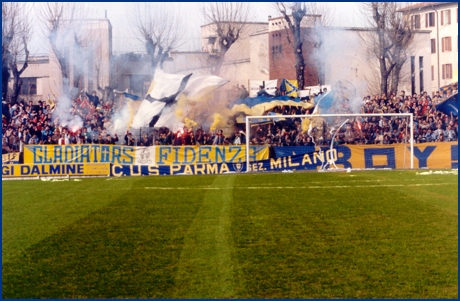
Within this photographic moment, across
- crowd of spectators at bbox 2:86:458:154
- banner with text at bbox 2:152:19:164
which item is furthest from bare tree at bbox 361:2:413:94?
banner with text at bbox 2:152:19:164

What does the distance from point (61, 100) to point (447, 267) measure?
31.4 metres

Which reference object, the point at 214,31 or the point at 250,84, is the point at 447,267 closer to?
the point at 250,84

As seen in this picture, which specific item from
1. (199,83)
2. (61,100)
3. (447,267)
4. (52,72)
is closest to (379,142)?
(199,83)

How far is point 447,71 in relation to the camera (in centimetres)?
5762

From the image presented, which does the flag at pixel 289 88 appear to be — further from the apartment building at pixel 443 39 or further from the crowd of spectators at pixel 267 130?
the apartment building at pixel 443 39

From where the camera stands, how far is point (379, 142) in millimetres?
33219

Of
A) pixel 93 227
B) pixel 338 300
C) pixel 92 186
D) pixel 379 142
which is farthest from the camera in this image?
pixel 379 142

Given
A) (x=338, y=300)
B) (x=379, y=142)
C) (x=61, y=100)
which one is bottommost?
(x=338, y=300)

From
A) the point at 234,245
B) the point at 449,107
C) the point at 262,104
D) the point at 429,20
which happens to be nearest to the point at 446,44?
the point at 429,20

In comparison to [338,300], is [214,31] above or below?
above

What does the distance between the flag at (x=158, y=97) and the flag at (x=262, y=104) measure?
10.6ft

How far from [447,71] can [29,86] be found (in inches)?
1238

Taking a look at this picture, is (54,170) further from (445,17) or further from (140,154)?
(445,17)

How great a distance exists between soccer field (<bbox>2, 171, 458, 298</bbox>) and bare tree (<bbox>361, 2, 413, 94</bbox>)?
83.5ft
